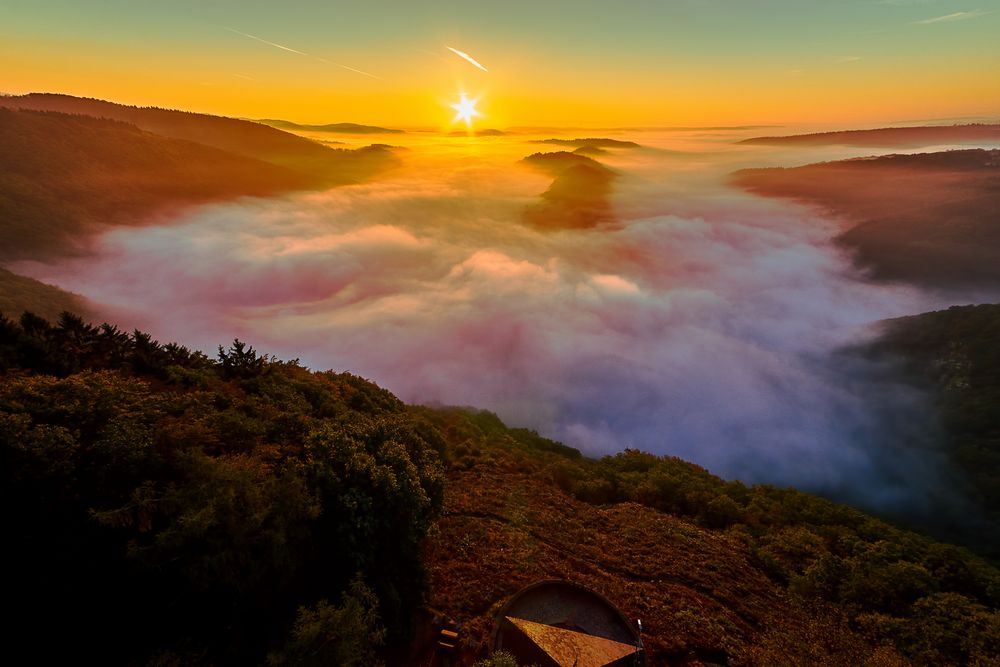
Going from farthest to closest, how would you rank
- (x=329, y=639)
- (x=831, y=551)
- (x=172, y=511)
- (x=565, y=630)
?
(x=831, y=551), (x=565, y=630), (x=329, y=639), (x=172, y=511)

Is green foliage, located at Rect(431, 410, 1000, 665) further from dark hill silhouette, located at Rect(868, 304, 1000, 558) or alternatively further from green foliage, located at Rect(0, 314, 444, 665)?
dark hill silhouette, located at Rect(868, 304, 1000, 558)

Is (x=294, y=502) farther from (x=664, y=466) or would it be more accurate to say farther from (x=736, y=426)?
(x=736, y=426)

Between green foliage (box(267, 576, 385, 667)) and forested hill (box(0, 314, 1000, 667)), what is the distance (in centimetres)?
10

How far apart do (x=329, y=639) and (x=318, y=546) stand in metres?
5.15

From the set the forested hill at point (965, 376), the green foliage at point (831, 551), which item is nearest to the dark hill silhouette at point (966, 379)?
the forested hill at point (965, 376)

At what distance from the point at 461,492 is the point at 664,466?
31273 millimetres

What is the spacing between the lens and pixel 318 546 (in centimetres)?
2294

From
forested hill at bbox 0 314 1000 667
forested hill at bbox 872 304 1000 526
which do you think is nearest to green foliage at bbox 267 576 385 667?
forested hill at bbox 0 314 1000 667

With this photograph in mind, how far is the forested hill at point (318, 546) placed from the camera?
16781 millimetres

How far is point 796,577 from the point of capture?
111 ft

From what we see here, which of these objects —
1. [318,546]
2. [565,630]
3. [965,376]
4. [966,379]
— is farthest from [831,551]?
[965,376]

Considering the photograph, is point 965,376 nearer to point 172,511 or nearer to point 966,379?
point 966,379

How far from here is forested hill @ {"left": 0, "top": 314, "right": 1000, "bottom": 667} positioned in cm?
1678

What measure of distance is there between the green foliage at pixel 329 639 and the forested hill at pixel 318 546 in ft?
0.34
